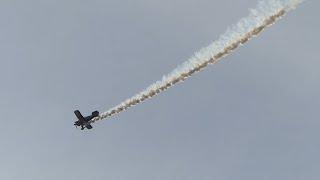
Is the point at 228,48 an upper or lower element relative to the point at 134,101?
lower

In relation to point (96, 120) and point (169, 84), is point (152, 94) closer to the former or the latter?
point (169, 84)

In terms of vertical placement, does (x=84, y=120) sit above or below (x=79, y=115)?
below

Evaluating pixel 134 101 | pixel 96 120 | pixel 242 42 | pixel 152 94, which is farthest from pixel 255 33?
pixel 96 120

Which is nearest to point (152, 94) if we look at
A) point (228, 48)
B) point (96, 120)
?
point (228, 48)

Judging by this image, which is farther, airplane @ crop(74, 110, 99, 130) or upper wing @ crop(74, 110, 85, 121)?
upper wing @ crop(74, 110, 85, 121)

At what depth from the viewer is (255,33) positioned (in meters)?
47.7

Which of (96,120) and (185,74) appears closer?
(185,74)

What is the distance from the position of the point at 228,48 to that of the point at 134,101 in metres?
22.8

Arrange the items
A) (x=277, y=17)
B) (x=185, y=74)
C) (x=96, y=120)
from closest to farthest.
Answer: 1. (x=277, y=17)
2. (x=185, y=74)
3. (x=96, y=120)

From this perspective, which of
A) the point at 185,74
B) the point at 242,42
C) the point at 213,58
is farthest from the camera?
the point at 185,74

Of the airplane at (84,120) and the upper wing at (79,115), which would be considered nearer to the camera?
the airplane at (84,120)

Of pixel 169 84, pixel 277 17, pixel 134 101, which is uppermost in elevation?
pixel 134 101

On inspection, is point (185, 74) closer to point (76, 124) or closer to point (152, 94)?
point (152, 94)

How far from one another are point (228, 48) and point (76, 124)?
45744 mm
